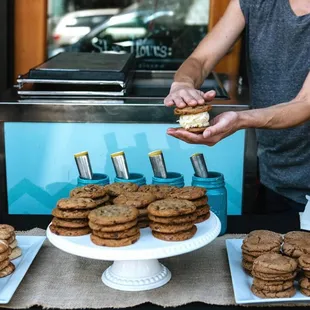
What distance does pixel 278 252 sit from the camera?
1.65 m

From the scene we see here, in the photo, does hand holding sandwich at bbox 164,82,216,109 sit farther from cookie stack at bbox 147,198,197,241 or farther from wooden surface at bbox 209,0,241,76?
wooden surface at bbox 209,0,241,76

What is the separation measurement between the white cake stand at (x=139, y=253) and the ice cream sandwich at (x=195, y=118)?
314 millimetres

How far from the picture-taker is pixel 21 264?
5.64 ft

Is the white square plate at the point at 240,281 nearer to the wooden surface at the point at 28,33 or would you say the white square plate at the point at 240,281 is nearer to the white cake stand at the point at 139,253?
the white cake stand at the point at 139,253

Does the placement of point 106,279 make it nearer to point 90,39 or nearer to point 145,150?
point 145,150

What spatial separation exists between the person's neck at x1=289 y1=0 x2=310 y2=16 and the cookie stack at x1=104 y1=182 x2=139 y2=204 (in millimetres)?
1005

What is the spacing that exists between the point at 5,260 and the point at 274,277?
66 centimetres

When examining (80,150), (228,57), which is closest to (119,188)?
(80,150)

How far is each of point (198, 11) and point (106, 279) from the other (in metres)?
2.92

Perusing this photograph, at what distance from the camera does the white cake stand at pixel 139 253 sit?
4.93 ft

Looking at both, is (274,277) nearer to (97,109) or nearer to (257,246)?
(257,246)

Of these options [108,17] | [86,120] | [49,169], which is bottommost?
[49,169]

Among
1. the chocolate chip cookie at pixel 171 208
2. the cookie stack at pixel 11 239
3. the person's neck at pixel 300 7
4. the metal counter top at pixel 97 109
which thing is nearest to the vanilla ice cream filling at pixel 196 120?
the chocolate chip cookie at pixel 171 208

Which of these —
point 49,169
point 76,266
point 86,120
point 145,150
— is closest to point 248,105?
point 145,150
